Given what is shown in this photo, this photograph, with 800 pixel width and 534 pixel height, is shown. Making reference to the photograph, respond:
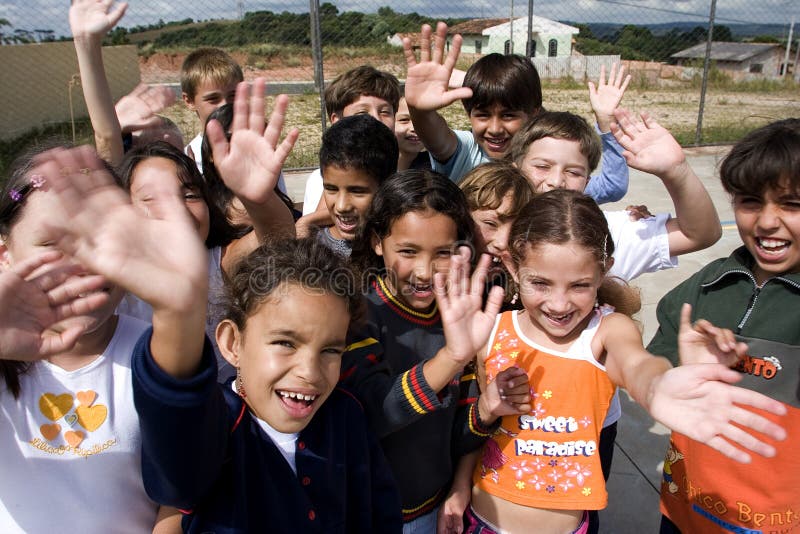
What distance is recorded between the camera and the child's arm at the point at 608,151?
243cm

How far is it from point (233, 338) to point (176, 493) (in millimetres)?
382

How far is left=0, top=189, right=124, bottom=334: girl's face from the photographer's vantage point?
126 centimetres

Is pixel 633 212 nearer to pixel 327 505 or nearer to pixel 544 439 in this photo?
pixel 544 439

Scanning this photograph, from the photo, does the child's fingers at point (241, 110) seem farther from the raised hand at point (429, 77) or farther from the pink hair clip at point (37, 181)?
the raised hand at point (429, 77)

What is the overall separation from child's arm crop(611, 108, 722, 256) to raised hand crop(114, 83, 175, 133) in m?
→ 1.54

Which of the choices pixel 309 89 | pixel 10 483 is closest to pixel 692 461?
pixel 10 483

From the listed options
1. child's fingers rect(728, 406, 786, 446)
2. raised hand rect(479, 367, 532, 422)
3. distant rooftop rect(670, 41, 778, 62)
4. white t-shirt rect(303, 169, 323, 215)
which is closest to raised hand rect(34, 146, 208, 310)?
raised hand rect(479, 367, 532, 422)

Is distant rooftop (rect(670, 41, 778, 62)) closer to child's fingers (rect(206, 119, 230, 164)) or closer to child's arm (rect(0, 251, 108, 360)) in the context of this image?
child's fingers (rect(206, 119, 230, 164))

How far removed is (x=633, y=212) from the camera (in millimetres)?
1962

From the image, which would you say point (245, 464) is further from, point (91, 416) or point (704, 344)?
point (704, 344)

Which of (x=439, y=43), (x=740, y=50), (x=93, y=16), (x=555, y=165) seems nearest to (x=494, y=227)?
(x=555, y=165)

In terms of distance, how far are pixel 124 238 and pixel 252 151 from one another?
0.65 m

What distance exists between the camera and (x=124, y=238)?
→ 97cm

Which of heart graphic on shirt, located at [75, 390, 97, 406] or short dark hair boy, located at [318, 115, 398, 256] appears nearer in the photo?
heart graphic on shirt, located at [75, 390, 97, 406]
